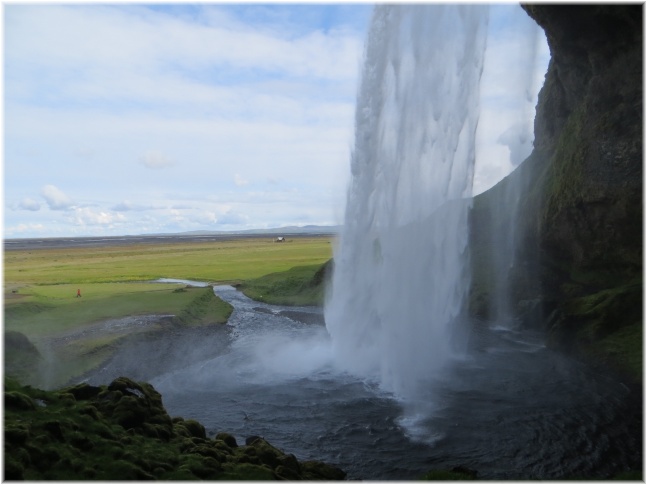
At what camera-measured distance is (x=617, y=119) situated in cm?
3412

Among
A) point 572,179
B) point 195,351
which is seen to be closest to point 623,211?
point 572,179

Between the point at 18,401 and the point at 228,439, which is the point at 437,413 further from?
the point at 18,401

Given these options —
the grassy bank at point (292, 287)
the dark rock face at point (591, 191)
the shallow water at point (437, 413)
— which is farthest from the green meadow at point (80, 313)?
the dark rock face at point (591, 191)

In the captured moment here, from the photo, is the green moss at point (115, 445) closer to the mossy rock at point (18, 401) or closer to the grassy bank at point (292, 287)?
the mossy rock at point (18, 401)

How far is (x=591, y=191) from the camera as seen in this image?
3581 cm

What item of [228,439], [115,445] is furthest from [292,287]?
[115,445]

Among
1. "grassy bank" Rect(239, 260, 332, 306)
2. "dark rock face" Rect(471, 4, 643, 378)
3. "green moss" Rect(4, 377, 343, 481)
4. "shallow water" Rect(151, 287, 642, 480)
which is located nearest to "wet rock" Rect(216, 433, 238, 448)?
"green moss" Rect(4, 377, 343, 481)

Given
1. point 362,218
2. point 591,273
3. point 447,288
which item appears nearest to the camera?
point 362,218

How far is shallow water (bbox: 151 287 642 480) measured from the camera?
18.6 metres

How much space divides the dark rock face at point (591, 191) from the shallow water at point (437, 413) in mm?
4859

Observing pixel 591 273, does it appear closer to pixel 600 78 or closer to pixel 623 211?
pixel 623 211

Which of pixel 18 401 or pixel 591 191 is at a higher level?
pixel 591 191

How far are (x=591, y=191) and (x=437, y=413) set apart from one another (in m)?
21.7

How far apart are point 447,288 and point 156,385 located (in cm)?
1981
